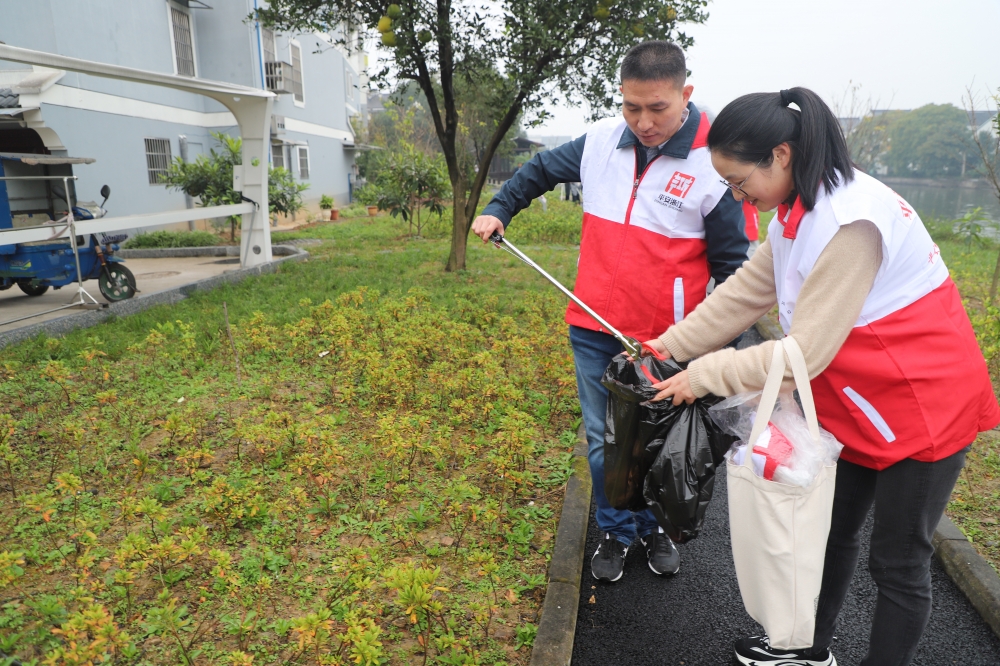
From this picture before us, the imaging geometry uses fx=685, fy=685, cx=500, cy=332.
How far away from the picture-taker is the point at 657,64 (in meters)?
2.20

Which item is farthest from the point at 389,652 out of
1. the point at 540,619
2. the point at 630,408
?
the point at 630,408

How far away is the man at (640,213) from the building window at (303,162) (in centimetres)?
2072

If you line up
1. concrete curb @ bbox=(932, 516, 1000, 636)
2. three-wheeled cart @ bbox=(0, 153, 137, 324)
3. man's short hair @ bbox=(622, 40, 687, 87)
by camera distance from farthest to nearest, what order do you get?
three-wheeled cart @ bbox=(0, 153, 137, 324) < concrete curb @ bbox=(932, 516, 1000, 636) < man's short hair @ bbox=(622, 40, 687, 87)

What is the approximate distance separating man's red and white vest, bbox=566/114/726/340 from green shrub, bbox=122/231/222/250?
40.7 feet

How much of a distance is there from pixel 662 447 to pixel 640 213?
2.80ft

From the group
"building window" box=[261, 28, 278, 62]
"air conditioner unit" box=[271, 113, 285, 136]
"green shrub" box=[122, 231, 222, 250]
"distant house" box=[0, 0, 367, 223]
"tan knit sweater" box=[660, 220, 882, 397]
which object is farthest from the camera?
"air conditioner unit" box=[271, 113, 285, 136]

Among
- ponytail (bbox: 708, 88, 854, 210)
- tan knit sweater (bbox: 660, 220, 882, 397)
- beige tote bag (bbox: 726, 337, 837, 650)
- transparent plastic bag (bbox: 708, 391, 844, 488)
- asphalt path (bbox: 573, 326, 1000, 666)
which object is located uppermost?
ponytail (bbox: 708, 88, 854, 210)

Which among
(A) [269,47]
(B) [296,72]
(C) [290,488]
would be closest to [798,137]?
(C) [290,488]

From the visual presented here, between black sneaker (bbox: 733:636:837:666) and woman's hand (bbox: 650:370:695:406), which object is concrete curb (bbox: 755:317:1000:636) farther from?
woman's hand (bbox: 650:370:695:406)

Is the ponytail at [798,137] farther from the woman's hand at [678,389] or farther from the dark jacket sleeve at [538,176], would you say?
the dark jacket sleeve at [538,176]

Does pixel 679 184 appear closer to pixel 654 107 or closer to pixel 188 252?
pixel 654 107

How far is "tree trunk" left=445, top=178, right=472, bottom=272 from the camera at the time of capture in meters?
9.67

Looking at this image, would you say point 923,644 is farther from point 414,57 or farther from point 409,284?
point 414,57

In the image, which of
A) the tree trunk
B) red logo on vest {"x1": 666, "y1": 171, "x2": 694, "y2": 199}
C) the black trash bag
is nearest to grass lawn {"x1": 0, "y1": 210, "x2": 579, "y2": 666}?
the black trash bag
